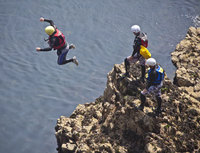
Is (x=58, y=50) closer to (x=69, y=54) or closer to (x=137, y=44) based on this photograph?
(x=137, y=44)

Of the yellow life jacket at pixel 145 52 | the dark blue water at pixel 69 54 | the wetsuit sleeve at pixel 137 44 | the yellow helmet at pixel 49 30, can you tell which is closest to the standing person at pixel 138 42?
the wetsuit sleeve at pixel 137 44

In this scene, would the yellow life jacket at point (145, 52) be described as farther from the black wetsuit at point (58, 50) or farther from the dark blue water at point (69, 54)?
the dark blue water at point (69, 54)

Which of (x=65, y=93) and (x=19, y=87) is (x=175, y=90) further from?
(x=19, y=87)

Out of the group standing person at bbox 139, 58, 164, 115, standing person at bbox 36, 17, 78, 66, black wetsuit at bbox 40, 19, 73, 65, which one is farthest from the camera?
black wetsuit at bbox 40, 19, 73, 65

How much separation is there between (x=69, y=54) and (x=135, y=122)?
14830 mm

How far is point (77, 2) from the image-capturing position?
93.8 ft

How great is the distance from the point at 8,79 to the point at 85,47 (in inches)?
329

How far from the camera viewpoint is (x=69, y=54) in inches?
952

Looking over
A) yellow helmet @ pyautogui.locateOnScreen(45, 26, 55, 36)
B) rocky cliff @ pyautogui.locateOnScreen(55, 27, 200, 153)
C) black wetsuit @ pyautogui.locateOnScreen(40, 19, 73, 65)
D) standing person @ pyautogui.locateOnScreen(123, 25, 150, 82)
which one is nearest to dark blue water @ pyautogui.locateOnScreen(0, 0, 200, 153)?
rocky cliff @ pyautogui.locateOnScreen(55, 27, 200, 153)

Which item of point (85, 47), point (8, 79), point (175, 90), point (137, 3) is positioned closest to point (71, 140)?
point (175, 90)

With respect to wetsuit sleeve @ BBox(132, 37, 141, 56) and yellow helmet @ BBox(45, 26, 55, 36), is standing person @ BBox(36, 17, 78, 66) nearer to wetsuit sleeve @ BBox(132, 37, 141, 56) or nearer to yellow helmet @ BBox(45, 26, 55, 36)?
yellow helmet @ BBox(45, 26, 55, 36)

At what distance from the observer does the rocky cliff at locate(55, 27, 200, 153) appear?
10234 millimetres

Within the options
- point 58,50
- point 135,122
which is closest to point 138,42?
point 135,122

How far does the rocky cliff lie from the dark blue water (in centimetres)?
641
